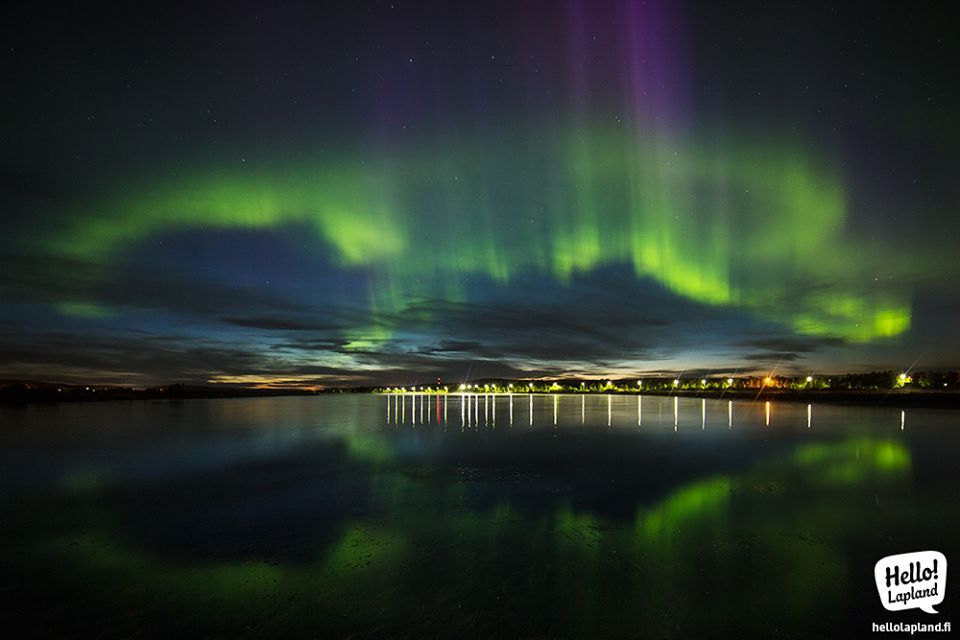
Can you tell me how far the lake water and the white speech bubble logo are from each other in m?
0.26

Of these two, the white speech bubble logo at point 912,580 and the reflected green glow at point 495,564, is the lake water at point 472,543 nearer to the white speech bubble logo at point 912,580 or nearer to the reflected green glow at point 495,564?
the reflected green glow at point 495,564

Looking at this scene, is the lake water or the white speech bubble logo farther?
the white speech bubble logo

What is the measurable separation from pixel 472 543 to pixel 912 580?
364 inches

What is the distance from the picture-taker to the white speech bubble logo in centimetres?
829

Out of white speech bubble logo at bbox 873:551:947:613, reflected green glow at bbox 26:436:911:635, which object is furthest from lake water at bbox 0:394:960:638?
white speech bubble logo at bbox 873:551:947:613

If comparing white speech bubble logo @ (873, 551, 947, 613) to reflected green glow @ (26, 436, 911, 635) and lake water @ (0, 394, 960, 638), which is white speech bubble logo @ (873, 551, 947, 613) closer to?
lake water @ (0, 394, 960, 638)

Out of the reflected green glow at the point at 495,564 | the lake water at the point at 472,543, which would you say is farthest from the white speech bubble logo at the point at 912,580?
the reflected green glow at the point at 495,564

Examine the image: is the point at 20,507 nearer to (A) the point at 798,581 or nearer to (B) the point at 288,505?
(B) the point at 288,505

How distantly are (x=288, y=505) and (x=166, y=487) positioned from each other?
7.03 meters

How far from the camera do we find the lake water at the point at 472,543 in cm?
775

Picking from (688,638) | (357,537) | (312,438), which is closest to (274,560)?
(357,537)

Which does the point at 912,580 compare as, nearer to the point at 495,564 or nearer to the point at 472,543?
the point at 495,564

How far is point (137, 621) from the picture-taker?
7.72m

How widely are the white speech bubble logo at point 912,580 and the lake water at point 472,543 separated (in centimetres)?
26
